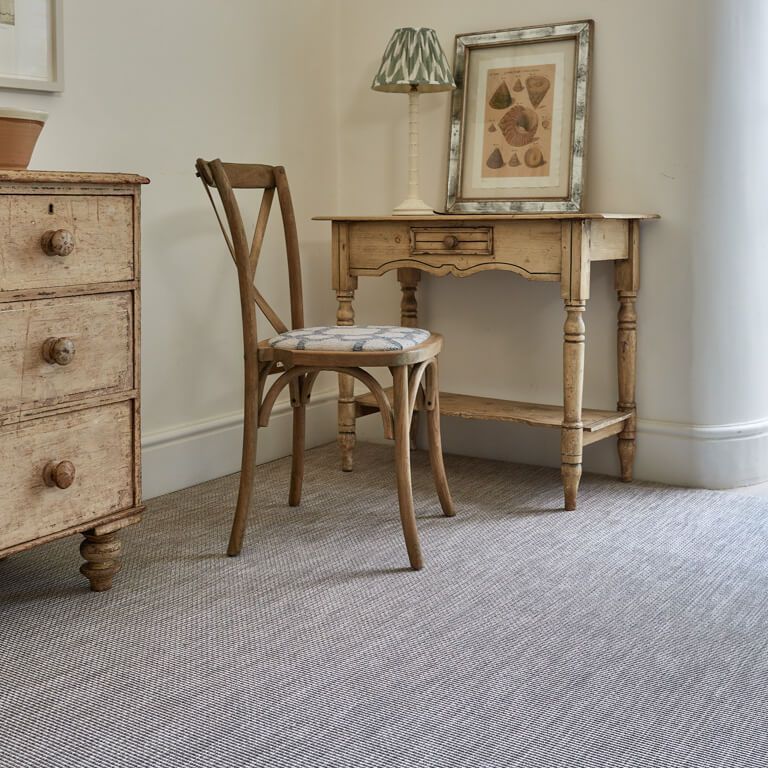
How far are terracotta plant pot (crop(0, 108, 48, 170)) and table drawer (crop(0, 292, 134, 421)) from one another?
302mm

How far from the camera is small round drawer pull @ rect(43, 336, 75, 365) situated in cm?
202

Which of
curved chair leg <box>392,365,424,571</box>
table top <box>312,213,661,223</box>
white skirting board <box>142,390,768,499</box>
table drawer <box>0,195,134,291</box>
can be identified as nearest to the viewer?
table drawer <box>0,195,134,291</box>

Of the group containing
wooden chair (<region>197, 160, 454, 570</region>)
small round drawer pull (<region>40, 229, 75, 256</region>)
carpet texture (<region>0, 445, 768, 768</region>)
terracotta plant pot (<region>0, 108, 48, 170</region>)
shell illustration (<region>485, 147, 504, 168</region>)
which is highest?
shell illustration (<region>485, 147, 504, 168</region>)

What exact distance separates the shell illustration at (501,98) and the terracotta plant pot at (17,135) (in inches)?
62.7

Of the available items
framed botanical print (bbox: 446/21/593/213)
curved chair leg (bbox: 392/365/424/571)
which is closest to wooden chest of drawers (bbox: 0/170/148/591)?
curved chair leg (bbox: 392/365/424/571)

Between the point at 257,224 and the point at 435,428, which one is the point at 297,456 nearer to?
the point at 435,428

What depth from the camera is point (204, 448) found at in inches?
124

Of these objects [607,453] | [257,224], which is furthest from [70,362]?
[607,453]

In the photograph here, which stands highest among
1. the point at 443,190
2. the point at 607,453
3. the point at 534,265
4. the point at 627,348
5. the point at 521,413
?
the point at 443,190

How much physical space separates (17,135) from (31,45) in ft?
1.93

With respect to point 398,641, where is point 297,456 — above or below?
above

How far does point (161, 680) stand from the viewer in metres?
1.79

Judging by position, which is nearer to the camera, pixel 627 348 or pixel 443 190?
pixel 627 348

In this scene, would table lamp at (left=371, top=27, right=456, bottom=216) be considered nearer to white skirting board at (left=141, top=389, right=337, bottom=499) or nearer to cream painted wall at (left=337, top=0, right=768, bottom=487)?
cream painted wall at (left=337, top=0, right=768, bottom=487)
